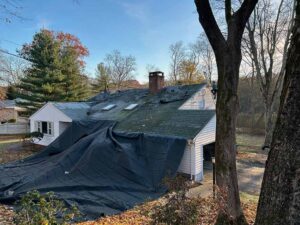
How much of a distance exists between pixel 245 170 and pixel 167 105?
17.7 ft

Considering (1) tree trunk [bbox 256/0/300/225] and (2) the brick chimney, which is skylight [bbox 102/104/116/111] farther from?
(1) tree trunk [bbox 256/0/300/225]

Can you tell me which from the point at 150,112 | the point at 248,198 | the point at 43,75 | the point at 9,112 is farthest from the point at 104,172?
the point at 9,112

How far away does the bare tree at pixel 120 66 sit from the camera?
50.0 m

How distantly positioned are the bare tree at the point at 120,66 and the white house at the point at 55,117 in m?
30.6

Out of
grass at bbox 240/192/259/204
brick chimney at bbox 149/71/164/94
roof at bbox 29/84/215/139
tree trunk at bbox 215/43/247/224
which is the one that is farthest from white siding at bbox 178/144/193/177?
brick chimney at bbox 149/71/164/94

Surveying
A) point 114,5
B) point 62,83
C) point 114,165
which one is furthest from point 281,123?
point 62,83

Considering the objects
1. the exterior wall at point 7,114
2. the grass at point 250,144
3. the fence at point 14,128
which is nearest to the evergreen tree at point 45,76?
the fence at point 14,128

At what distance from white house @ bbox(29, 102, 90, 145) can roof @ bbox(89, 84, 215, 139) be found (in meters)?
0.93

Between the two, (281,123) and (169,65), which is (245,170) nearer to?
(281,123)

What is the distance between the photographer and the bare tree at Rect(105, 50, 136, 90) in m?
50.0

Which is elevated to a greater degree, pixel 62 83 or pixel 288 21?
pixel 288 21

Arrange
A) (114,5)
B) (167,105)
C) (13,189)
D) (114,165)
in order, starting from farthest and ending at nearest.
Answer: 1. (167,105)
2. (114,165)
3. (13,189)
4. (114,5)

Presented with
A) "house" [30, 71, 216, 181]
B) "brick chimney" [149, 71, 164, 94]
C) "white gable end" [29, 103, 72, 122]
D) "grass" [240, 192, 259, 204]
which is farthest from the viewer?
"brick chimney" [149, 71, 164, 94]

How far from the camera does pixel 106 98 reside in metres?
20.5
